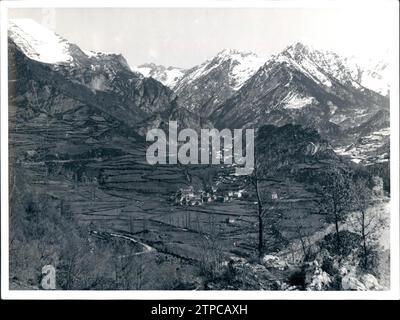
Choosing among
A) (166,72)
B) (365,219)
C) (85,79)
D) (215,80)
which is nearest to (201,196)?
(215,80)

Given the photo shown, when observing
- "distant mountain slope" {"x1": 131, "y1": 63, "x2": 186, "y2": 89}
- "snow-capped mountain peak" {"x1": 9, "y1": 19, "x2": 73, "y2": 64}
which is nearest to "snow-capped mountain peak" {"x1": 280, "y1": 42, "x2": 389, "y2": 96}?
"distant mountain slope" {"x1": 131, "y1": 63, "x2": 186, "y2": 89}

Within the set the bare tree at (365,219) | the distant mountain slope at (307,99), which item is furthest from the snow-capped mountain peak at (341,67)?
the bare tree at (365,219)

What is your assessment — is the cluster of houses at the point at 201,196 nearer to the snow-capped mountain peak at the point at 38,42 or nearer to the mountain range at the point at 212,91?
the mountain range at the point at 212,91

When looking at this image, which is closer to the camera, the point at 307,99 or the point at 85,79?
the point at 307,99

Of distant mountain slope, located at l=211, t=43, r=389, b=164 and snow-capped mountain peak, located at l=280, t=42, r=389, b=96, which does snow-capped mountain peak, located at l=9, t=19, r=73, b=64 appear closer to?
distant mountain slope, located at l=211, t=43, r=389, b=164

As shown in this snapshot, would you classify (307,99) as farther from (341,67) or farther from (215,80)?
(215,80)
